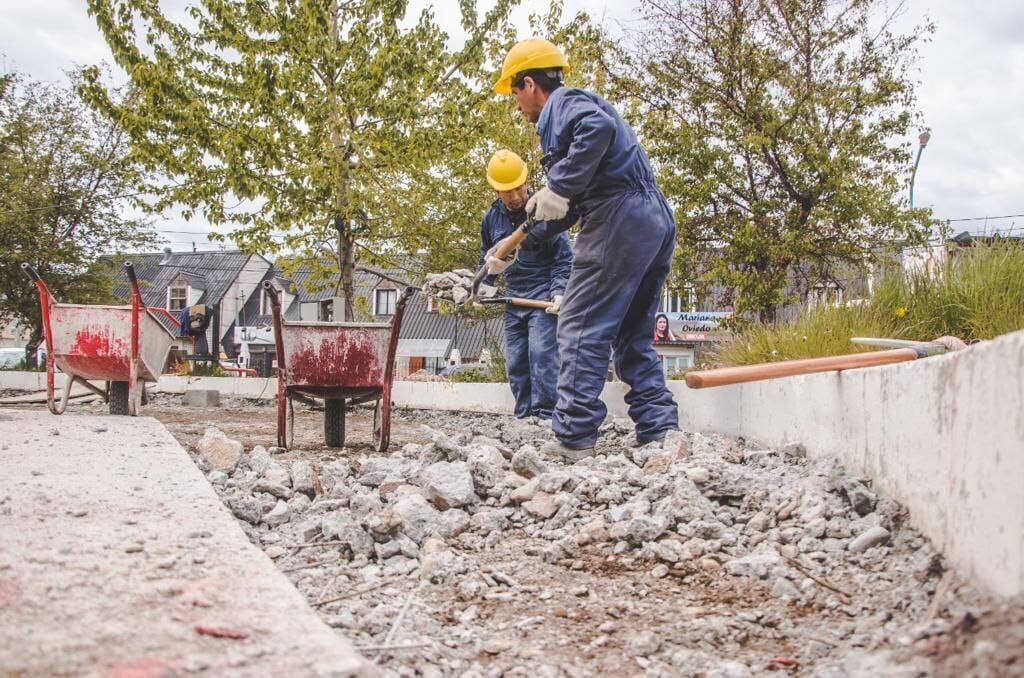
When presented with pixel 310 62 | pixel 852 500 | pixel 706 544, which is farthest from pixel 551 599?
pixel 310 62

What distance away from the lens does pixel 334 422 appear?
19.3 feet

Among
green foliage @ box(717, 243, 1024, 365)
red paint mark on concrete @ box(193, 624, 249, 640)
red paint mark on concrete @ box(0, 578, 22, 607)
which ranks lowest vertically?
red paint mark on concrete @ box(193, 624, 249, 640)

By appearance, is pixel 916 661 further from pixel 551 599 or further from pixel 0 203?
pixel 0 203

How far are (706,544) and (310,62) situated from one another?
1043cm

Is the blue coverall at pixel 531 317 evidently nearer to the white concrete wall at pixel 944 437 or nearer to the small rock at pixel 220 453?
the white concrete wall at pixel 944 437

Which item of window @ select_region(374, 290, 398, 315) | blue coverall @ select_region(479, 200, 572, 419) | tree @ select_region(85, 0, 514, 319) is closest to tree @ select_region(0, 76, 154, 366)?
tree @ select_region(85, 0, 514, 319)

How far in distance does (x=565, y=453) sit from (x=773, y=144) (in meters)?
7.16

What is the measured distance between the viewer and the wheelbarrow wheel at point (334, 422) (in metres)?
5.87

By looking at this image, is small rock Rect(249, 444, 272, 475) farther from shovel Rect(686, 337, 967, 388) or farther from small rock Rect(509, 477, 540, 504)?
shovel Rect(686, 337, 967, 388)

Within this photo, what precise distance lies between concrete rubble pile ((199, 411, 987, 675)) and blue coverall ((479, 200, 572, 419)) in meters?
2.29

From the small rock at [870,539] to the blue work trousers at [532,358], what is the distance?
3909 mm

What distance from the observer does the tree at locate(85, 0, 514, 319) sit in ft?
36.2

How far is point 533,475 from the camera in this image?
358 centimetres

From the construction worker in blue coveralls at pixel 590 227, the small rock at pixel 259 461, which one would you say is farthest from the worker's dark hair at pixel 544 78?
the small rock at pixel 259 461
